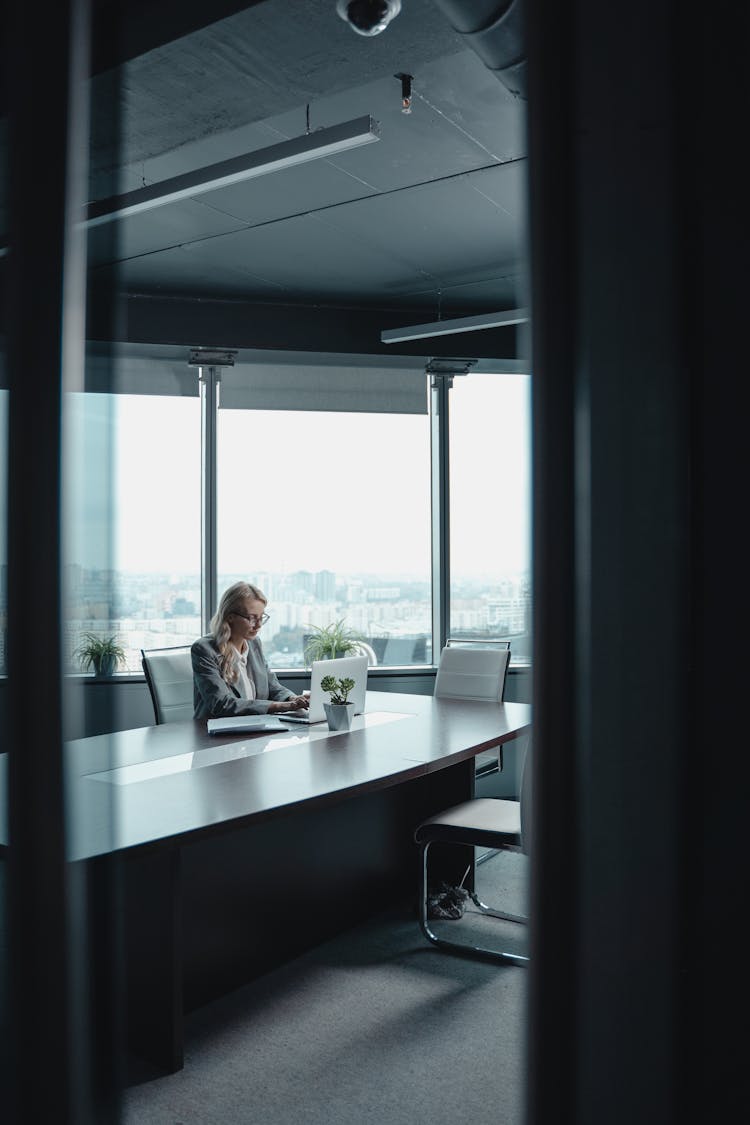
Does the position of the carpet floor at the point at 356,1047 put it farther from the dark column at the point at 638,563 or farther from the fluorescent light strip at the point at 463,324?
the fluorescent light strip at the point at 463,324

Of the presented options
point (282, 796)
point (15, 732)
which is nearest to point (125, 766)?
point (282, 796)

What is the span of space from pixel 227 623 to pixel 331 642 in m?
1.75

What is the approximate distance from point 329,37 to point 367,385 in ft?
10.7

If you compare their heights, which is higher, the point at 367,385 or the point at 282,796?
the point at 367,385

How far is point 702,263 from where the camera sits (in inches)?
26.5

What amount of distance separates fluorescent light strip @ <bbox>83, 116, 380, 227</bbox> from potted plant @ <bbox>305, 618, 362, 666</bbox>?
3090mm

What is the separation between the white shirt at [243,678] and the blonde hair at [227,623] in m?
0.04

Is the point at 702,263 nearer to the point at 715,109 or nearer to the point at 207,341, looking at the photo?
the point at 715,109

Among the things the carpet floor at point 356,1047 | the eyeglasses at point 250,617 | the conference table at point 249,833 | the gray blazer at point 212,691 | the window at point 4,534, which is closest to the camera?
the window at point 4,534

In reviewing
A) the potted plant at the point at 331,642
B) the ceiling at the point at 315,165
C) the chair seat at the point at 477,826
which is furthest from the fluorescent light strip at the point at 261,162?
the potted plant at the point at 331,642

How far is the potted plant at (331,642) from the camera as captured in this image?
5.55 metres

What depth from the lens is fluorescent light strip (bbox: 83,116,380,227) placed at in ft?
8.76

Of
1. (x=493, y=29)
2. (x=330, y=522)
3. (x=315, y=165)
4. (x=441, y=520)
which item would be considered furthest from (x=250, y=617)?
(x=493, y=29)

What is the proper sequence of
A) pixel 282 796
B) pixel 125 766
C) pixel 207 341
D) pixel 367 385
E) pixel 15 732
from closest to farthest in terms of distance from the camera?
pixel 15 732
pixel 282 796
pixel 125 766
pixel 207 341
pixel 367 385
